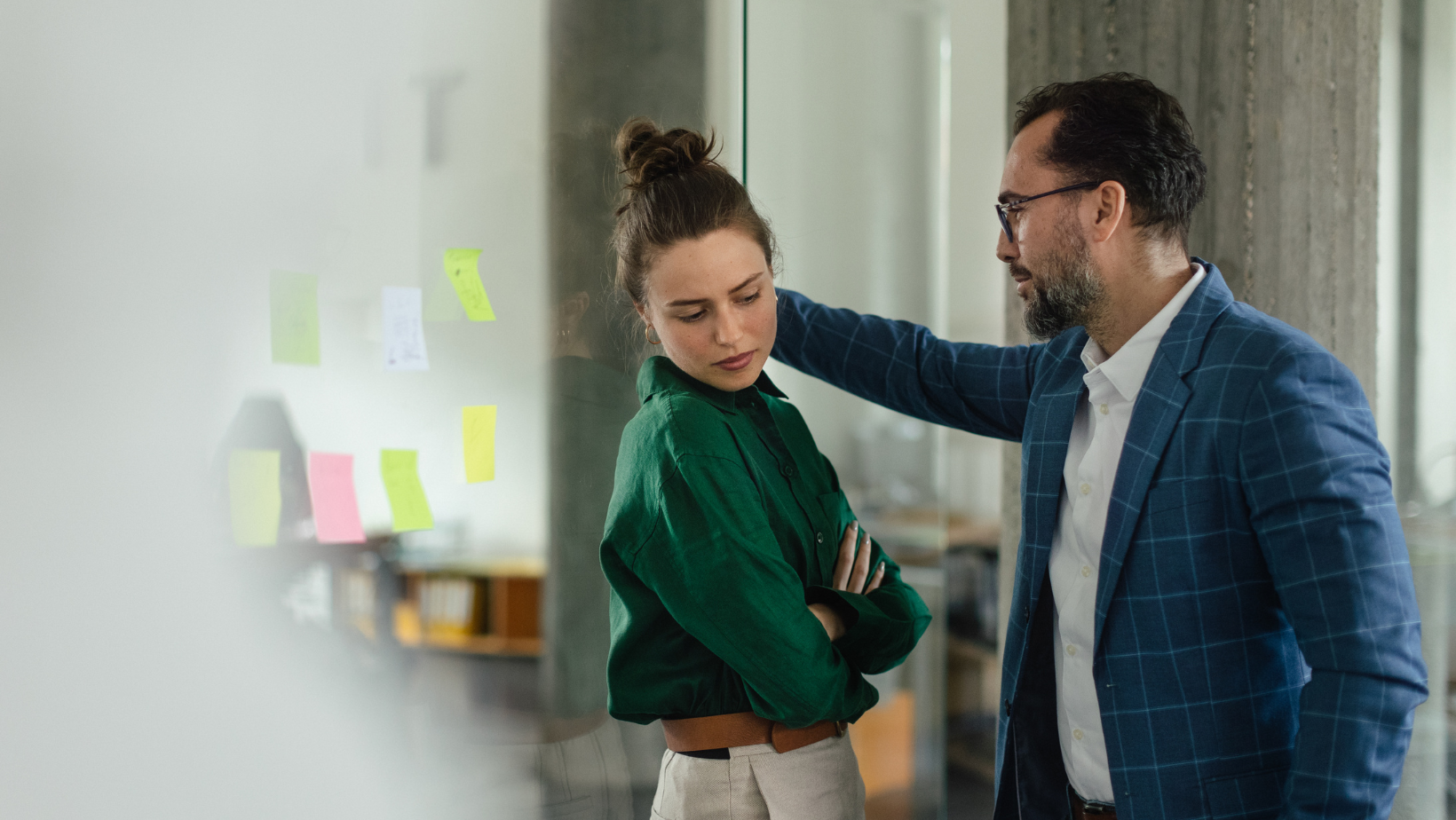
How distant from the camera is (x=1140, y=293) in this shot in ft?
4.22

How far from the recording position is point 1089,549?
1.23 meters

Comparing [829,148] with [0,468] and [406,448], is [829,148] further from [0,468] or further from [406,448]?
[0,468]

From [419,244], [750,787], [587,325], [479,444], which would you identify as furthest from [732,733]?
[419,244]

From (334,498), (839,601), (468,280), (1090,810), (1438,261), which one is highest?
(1438,261)

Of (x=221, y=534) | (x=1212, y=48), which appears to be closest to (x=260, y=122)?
(x=221, y=534)

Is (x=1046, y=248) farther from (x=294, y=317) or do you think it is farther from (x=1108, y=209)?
(x=294, y=317)

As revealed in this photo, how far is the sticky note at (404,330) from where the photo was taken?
148cm

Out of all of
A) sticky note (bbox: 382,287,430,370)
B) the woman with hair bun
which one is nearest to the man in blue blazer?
the woman with hair bun

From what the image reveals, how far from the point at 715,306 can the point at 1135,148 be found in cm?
62

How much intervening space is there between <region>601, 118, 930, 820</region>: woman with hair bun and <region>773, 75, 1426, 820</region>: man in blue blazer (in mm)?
252

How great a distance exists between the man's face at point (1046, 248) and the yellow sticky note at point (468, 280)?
0.84 m

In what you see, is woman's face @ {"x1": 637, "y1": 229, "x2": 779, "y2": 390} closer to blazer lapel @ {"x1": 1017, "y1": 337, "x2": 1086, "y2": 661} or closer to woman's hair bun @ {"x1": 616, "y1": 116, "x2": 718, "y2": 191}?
woman's hair bun @ {"x1": 616, "y1": 116, "x2": 718, "y2": 191}

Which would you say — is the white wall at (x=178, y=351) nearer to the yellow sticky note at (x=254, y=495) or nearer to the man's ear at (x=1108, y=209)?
the yellow sticky note at (x=254, y=495)

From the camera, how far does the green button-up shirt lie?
3.57 feet
